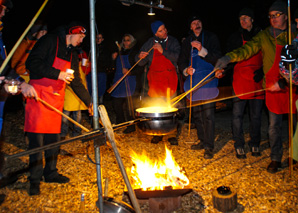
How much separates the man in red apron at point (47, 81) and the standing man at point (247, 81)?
2.98m

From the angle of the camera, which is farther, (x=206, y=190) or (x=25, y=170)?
(x=25, y=170)

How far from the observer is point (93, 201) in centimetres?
344

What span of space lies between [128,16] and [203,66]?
11.6 m

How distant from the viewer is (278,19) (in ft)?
13.1

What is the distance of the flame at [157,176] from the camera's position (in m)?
3.44

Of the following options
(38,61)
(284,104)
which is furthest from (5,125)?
(284,104)

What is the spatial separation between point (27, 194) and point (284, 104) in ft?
13.8

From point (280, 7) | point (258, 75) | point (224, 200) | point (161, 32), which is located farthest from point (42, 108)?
point (280, 7)

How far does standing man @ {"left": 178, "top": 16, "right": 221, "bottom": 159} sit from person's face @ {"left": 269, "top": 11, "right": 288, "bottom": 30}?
109cm

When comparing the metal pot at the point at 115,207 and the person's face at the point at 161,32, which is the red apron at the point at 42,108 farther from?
the person's face at the point at 161,32

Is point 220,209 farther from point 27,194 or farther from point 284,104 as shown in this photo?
point 27,194

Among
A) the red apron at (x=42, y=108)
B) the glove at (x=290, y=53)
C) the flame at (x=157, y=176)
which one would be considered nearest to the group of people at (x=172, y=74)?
the red apron at (x=42, y=108)

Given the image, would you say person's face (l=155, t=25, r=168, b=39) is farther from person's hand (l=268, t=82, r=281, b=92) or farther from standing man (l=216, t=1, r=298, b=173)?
person's hand (l=268, t=82, r=281, b=92)

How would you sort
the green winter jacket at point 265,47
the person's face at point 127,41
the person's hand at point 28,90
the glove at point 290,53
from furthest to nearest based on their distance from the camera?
the person's face at point 127,41 → the green winter jacket at point 265,47 → the glove at point 290,53 → the person's hand at point 28,90
